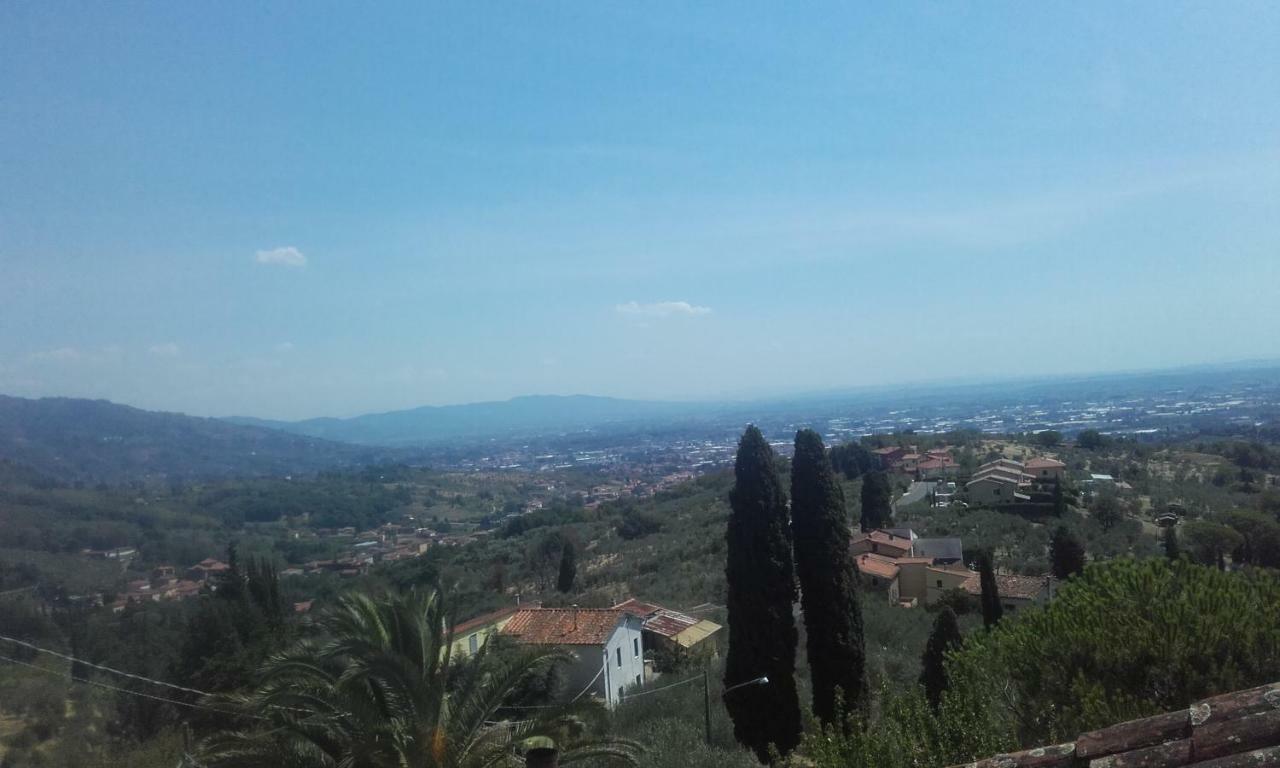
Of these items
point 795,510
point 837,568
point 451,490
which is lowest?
point 451,490

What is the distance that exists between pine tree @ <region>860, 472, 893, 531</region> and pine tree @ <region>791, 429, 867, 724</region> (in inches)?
1009

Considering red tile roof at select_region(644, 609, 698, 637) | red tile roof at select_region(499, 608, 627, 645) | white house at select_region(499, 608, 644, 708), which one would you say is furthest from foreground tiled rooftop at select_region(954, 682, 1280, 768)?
red tile roof at select_region(644, 609, 698, 637)

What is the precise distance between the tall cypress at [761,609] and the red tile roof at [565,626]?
6.67m

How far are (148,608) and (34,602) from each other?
9.05 m

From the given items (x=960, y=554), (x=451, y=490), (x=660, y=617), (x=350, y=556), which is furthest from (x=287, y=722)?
(x=451, y=490)

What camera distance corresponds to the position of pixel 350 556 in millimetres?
67312

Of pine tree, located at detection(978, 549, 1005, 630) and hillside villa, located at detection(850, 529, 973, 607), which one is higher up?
pine tree, located at detection(978, 549, 1005, 630)

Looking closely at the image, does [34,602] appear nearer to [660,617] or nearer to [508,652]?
[660,617]

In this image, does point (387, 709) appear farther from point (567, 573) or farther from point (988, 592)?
point (567, 573)

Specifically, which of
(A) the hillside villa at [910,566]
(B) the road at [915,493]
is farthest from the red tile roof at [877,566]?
(B) the road at [915,493]

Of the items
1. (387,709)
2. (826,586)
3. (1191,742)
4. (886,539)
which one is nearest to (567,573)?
(886,539)

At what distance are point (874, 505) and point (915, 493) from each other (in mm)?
9934

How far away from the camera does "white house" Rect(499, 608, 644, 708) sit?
2200cm

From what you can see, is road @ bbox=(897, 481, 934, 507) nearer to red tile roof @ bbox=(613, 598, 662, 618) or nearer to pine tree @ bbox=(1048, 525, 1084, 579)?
pine tree @ bbox=(1048, 525, 1084, 579)
